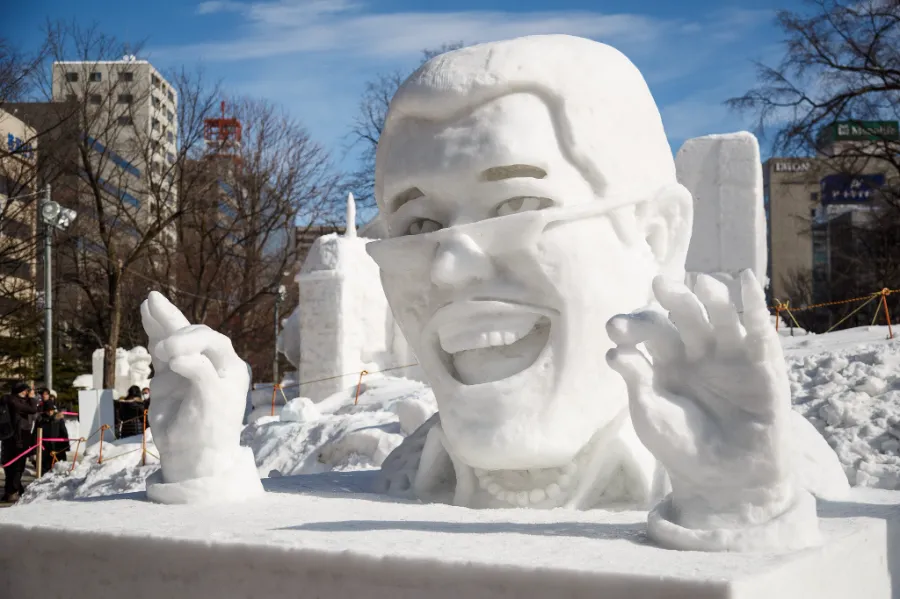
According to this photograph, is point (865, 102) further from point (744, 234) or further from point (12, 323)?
point (12, 323)

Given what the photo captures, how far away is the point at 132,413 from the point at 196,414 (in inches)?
414

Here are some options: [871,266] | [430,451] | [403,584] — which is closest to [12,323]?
[430,451]

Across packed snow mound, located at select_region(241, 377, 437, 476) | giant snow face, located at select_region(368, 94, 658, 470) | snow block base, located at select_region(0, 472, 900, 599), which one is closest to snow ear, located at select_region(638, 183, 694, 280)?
giant snow face, located at select_region(368, 94, 658, 470)

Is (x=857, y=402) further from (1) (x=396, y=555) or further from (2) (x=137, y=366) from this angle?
(2) (x=137, y=366)

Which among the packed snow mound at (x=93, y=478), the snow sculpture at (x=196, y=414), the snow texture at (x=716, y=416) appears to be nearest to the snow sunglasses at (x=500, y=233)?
the snow sculpture at (x=196, y=414)

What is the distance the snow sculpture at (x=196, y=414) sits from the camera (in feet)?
15.4

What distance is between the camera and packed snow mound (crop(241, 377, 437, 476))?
32.2 feet

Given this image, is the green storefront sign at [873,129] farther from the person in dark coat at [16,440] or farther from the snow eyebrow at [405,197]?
the snow eyebrow at [405,197]

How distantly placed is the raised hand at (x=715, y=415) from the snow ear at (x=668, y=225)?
1525 mm

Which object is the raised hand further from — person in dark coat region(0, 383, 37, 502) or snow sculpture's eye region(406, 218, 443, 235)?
person in dark coat region(0, 383, 37, 502)

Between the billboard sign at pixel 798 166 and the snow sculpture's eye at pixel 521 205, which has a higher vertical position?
the billboard sign at pixel 798 166

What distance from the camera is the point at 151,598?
3.76 m

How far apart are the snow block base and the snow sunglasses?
3.78ft

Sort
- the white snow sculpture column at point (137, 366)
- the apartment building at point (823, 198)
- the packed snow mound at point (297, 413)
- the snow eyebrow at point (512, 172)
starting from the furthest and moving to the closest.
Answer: the white snow sculpture column at point (137, 366)
the apartment building at point (823, 198)
the packed snow mound at point (297, 413)
the snow eyebrow at point (512, 172)
